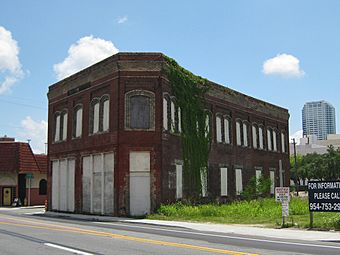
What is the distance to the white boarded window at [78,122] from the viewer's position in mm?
34125

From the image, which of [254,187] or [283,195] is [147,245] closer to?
[283,195]

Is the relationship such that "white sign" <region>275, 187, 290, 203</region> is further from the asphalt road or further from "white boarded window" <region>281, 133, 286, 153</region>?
"white boarded window" <region>281, 133, 286, 153</region>

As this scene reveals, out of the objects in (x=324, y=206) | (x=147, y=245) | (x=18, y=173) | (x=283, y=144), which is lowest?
(x=147, y=245)

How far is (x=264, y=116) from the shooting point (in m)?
45.2

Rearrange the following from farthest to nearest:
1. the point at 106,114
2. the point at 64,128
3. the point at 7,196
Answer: the point at 7,196 < the point at 64,128 < the point at 106,114

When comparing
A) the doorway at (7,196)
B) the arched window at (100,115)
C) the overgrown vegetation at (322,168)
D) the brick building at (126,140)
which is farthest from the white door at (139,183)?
the overgrown vegetation at (322,168)

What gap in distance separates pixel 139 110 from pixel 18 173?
23.7 metres

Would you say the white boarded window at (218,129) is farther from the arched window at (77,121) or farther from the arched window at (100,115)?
the arched window at (77,121)

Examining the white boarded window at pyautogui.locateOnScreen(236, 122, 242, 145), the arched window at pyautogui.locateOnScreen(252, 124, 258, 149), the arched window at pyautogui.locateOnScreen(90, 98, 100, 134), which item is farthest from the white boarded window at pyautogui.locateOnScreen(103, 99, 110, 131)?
the arched window at pyautogui.locateOnScreen(252, 124, 258, 149)

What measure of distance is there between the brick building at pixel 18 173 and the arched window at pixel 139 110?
2227cm

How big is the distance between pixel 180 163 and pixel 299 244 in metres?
17.5

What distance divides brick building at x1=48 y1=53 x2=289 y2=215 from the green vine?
0.66m

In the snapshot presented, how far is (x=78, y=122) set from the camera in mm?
34594

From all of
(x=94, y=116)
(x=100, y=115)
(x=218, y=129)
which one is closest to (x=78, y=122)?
(x=94, y=116)
